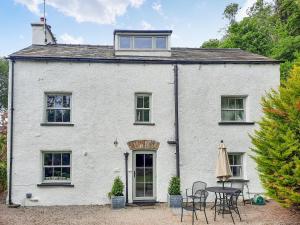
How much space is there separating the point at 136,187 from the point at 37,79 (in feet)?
22.5

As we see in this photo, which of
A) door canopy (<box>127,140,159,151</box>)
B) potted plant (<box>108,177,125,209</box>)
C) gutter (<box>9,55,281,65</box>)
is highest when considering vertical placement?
gutter (<box>9,55,281,65</box>)

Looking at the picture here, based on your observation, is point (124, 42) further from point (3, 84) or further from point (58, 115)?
point (3, 84)

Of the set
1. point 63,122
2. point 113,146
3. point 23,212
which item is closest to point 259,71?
point 113,146

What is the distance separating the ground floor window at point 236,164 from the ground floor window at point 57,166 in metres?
7.79

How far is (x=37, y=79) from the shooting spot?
1379cm

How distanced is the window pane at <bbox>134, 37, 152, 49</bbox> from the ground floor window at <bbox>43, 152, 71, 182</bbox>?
6408mm

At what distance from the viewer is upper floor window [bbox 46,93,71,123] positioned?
45.8 feet

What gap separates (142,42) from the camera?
602 inches

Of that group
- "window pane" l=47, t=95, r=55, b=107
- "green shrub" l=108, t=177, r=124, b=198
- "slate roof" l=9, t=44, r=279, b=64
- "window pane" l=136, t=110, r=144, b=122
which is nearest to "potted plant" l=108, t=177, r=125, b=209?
"green shrub" l=108, t=177, r=124, b=198

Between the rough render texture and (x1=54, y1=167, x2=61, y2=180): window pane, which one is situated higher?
the rough render texture

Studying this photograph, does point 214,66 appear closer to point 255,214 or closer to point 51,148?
point 255,214

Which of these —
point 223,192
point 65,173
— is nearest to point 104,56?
point 65,173

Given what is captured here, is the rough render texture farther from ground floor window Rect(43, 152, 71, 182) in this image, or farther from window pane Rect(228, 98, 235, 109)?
window pane Rect(228, 98, 235, 109)

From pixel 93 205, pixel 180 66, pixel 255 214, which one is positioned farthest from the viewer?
pixel 180 66
